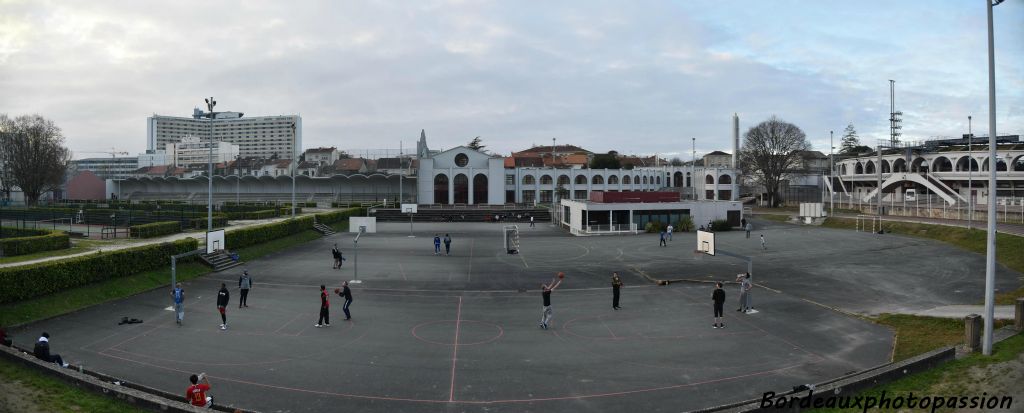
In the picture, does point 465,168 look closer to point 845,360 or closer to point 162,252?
point 162,252

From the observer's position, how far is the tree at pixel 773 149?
81.2 m

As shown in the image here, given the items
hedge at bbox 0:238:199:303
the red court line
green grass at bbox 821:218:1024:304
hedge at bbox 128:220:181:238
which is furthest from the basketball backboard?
hedge at bbox 128:220:181:238

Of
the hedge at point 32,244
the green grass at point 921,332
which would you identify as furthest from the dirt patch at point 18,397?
the hedge at point 32,244

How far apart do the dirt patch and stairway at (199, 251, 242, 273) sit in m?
18.9

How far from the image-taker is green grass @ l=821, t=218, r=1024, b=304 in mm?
30775

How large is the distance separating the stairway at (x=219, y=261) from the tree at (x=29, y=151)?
5945cm

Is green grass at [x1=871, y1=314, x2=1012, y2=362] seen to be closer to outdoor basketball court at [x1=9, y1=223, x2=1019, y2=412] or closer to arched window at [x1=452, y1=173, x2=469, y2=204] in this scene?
outdoor basketball court at [x1=9, y1=223, x2=1019, y2=412]

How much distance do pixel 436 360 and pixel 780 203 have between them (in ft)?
305

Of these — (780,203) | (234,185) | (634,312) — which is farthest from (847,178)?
(234,185)

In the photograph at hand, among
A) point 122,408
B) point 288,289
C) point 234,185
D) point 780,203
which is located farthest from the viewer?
point 234,185

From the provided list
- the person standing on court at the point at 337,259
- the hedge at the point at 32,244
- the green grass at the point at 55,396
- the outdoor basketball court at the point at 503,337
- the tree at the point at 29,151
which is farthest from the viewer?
the tree at the point at 29,151

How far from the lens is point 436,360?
49.2 feet

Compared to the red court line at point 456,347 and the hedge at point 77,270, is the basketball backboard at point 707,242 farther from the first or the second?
the hedge at point 77,270

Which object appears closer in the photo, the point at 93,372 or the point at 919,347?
the point at 93,372
